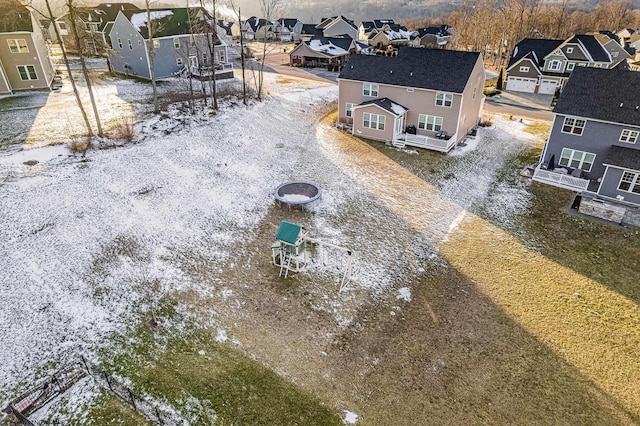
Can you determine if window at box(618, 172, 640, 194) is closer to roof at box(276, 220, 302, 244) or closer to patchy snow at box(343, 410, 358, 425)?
roof at box(276, 220, 302, 244)

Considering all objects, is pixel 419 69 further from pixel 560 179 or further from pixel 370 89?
pixel 560 179

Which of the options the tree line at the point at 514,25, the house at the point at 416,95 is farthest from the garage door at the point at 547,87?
the house at the point at 416,95

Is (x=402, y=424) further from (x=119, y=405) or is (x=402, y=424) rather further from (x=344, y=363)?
(x=119, y=405)

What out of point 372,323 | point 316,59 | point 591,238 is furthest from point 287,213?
point 316,59

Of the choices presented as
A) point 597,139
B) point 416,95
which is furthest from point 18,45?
point 597,139

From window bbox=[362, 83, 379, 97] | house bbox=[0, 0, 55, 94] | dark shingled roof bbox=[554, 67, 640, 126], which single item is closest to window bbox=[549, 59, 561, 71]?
dark shingled roof bbox=[554, 67, 640, 126]

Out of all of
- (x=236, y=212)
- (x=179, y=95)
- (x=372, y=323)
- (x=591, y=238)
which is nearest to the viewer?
(x=372, y=323)
